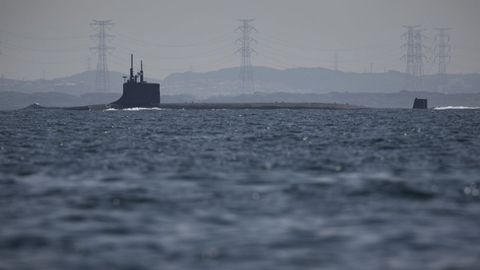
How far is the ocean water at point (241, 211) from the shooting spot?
1895 cm

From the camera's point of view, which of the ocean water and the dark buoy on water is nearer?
the ocean water

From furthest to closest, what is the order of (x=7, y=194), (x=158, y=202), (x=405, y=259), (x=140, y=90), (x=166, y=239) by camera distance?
(x=140, y=90), (x=7, y=194), (x=158, y=202), (x=166, y=239), (x=405, y=259)

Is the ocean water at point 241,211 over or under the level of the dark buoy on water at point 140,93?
under

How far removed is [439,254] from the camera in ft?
62.6

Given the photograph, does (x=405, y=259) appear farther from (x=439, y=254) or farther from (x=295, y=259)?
(x=295, y=259)

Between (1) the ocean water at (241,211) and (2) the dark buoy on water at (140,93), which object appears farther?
(2) the dark buoy on water at (140,93)

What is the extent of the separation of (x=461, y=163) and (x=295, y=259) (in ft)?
76.8

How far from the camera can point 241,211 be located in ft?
Result: 82.0

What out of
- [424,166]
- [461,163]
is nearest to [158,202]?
[424,166]

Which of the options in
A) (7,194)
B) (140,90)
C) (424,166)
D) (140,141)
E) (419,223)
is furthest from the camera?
(140,90)

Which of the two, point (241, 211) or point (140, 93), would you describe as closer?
point (241, 211)

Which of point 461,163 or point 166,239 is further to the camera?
point 461,163

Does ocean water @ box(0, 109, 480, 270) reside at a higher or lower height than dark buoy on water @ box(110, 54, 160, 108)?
lower

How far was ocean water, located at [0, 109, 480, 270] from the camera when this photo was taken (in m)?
19.0
